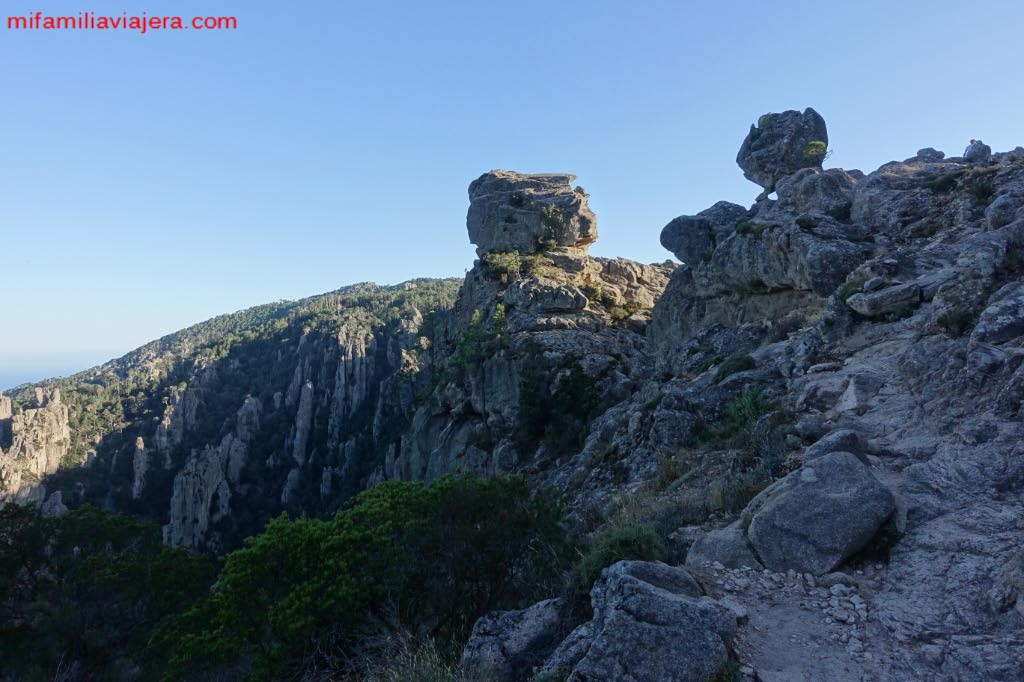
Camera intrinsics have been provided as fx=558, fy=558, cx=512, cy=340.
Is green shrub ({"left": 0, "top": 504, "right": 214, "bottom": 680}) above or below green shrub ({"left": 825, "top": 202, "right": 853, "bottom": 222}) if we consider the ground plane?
below

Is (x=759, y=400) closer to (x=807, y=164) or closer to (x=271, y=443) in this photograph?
(x=807, y=164)

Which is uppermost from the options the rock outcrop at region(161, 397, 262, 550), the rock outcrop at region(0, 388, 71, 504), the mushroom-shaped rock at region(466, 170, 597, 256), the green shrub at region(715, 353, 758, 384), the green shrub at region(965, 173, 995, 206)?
the mushroom-shaped rock at region(466, 170, 597, 256)

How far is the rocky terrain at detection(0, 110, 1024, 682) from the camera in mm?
4508

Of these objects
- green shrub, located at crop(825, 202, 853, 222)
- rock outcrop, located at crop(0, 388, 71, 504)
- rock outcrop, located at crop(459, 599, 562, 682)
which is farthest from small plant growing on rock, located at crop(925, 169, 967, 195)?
rock outcrop, located at crop(0, 388, 71, 504)

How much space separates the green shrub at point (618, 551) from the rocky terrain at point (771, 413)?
1.15 ft

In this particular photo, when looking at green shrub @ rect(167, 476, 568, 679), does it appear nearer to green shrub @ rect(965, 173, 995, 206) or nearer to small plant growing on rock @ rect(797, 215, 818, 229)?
green shrub @ rect(965, 173, 995, 206)

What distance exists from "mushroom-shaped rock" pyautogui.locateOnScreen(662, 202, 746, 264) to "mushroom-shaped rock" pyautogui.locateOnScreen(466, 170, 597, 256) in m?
15.3

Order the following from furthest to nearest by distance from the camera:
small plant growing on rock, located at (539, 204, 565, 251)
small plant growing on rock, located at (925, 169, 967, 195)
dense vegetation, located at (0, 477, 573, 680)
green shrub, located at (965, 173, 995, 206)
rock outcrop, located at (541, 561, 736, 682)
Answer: small plant growing on rock, located at (539, 204, 565, 251) < small plant growing on rock, located at (925, 169, 967, 195) < green shrub, located at (965, 173, 995, 206) < dense vegetation, located at (0, 477, 573, 680) < rock outcrop, located at (541, 561, 736, 682)

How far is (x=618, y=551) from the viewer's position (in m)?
5.91

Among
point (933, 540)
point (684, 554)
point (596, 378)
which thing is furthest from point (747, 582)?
point (596, 378)

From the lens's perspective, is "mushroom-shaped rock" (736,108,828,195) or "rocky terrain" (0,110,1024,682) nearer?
"rocky terrain" (0,110,1024,682)

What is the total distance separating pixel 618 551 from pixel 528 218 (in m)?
36.9

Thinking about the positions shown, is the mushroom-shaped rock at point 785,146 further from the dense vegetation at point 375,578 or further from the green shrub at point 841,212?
the dense vegetation at point 375,578

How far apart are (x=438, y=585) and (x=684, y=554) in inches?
135
